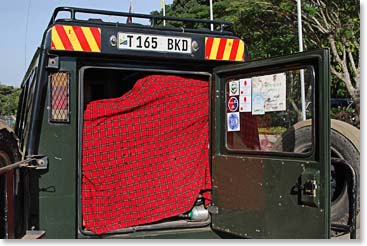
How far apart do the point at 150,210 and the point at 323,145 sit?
5.99 feet

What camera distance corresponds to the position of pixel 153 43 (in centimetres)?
439

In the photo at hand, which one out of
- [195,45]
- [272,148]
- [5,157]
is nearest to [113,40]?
[195,45]

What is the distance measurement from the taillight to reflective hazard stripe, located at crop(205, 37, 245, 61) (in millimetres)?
1270

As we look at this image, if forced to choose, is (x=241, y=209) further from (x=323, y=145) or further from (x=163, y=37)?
(x=163, y=37)

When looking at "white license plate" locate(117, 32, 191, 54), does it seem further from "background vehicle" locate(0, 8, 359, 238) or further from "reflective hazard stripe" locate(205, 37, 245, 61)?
"reflective hazard stripe" locate(205, 37, 245, 61)

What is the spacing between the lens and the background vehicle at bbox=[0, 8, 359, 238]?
3.66 m

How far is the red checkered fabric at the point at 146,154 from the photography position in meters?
4.45

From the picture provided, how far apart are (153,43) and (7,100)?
42267 millimetres

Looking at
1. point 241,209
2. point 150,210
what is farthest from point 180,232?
point 241,209

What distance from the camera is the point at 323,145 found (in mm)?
3449

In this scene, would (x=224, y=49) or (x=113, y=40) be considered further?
(x=224, y=49)

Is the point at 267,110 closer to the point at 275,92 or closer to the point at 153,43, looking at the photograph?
the point at 275,92

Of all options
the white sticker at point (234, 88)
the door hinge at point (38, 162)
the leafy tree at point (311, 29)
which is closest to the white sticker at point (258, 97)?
the white sticker at point (234, 88)

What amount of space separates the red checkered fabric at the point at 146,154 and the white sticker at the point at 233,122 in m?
0.39
